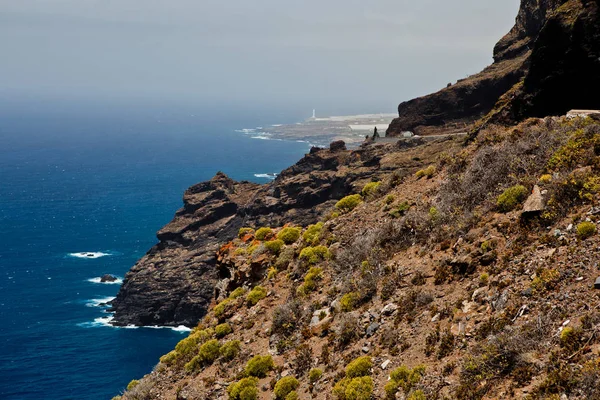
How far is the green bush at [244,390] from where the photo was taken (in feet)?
55.8

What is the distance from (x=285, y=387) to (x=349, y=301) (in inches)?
162

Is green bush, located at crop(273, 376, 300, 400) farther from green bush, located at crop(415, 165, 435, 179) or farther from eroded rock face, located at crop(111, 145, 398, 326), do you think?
eroded rock face, located at crop(111, 145, 398, 326)

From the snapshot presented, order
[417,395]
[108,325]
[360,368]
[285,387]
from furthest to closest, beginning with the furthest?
1. [108,325]
2. [285,387]
3. [360,368]
4. [417,395]

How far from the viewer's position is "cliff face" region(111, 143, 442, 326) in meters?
91.4

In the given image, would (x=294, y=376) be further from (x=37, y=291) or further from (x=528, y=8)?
(x=37, y=291)

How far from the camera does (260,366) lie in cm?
1844

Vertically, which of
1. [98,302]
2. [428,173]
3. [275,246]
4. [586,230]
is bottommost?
[98,302]

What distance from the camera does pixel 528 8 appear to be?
67.6 metres

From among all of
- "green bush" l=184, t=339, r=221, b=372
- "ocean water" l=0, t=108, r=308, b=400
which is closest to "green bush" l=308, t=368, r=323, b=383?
"green bush" l=184, t=339, r=221, b=372

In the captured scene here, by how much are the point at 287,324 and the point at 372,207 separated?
9.06m

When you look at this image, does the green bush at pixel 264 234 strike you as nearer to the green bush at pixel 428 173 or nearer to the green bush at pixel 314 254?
the green bush at pixel 314 254

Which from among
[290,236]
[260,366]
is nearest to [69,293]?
[290,236]

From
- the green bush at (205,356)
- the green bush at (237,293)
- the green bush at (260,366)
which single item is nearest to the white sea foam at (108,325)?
the green bush at (237,293)

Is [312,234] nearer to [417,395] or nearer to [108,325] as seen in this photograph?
[417,395]
